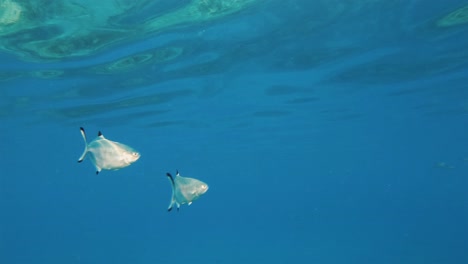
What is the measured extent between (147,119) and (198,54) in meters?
15.1

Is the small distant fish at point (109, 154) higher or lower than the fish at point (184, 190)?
higher

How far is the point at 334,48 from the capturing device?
1722cm

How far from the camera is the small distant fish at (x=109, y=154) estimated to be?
18.6 feet

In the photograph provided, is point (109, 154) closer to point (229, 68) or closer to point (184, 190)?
point (184, 190)

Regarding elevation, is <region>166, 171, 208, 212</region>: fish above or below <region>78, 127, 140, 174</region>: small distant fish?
below

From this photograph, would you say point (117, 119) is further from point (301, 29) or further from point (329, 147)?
point (329, 147)

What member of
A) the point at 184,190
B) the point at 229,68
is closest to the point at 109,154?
the point at 184,190

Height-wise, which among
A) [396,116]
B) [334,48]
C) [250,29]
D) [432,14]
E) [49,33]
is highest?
[49,33]

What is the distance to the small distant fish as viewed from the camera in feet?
18.6

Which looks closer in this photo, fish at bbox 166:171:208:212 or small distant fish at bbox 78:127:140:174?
small distant fish at bbox 78:127:140:174

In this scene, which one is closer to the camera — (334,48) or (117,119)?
(334,48)

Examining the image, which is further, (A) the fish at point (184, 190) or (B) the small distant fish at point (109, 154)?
(A) the fish at point (184, 190)

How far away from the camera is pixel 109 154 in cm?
568

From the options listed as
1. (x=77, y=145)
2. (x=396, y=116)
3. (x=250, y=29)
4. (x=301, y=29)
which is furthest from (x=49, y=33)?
(x=77, y=145)
